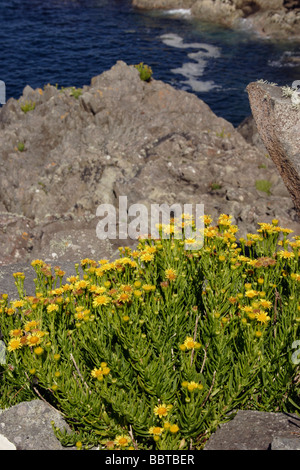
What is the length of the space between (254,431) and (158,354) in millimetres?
1048

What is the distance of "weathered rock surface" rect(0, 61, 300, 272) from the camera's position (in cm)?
974

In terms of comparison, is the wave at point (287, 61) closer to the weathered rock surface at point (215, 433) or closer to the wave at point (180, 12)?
the wave at point (180, 12)

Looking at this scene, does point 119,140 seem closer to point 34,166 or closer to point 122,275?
point 34,166

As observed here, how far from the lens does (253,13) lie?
3819 cm

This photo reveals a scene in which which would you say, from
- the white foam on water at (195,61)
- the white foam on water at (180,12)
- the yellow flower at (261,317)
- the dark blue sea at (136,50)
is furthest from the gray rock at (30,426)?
the white foam on water at (180,12)

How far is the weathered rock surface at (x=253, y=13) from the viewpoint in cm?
3578

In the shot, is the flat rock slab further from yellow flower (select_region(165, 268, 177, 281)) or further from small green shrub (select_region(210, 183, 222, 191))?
small green shrub (select_region(210, 183, 222, 191))

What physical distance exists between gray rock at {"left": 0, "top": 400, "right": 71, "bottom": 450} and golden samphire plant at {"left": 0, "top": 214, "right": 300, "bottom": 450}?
3.8 inches

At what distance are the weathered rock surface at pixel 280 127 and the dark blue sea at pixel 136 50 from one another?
1786cm

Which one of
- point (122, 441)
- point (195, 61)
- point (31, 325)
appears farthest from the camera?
point (195, 61)

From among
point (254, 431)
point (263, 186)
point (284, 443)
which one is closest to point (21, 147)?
point (263, 186)

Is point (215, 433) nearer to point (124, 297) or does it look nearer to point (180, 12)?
point (124, 297)

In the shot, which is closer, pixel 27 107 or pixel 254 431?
pixel 254 431
